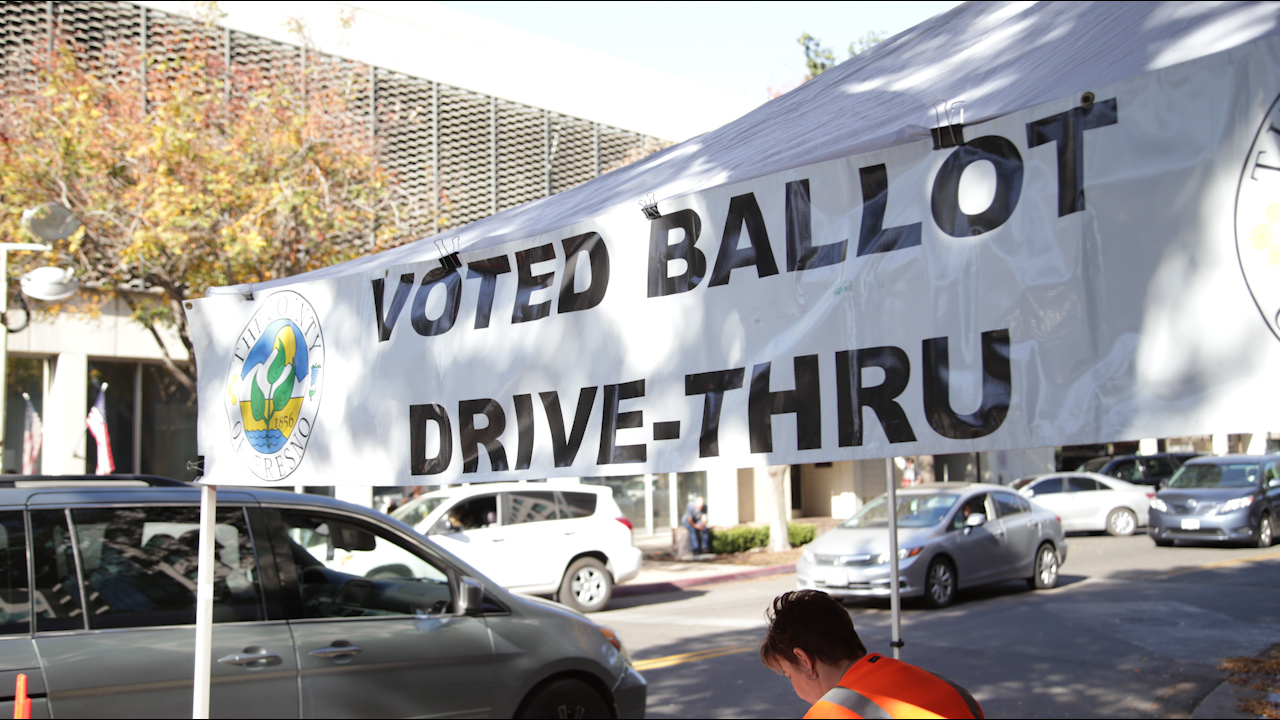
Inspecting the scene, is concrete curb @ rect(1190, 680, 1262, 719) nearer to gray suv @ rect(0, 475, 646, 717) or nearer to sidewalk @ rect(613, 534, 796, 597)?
gray suv @ rect(0, 475, 646, 717)

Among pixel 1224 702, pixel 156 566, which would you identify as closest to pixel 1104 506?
pixel 1224 702

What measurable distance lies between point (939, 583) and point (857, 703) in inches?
453

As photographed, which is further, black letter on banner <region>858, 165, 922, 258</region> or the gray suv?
the gray suv

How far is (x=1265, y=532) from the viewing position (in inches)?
687

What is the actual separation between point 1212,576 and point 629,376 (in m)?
14.2

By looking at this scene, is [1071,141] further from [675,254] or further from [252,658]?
[252,658]

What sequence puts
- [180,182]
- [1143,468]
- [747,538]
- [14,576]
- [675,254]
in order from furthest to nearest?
[1143,468]
[747,538]
[180,182]
[14,576]
[675,254]

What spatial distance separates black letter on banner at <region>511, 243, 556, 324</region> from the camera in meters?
3.26

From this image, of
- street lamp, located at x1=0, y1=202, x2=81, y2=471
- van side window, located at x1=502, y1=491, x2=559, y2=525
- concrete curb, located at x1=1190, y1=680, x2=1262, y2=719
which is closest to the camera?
concrete curb, located at x1=1190, y1=680, x2=1262, y2=719

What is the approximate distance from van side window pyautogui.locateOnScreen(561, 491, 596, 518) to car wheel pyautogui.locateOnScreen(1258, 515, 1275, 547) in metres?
12.1

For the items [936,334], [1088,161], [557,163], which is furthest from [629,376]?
[557,163]

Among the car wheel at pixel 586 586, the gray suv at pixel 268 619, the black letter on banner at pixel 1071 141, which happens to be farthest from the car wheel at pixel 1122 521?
the black letter on banner at pixel 1071 141

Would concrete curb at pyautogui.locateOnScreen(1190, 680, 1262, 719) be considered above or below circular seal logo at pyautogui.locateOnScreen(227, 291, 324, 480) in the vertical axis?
below

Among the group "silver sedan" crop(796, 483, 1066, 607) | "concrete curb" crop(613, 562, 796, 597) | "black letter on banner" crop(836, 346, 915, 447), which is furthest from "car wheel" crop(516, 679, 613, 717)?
"concrete curb" crop(613, 562, 796, 597)
